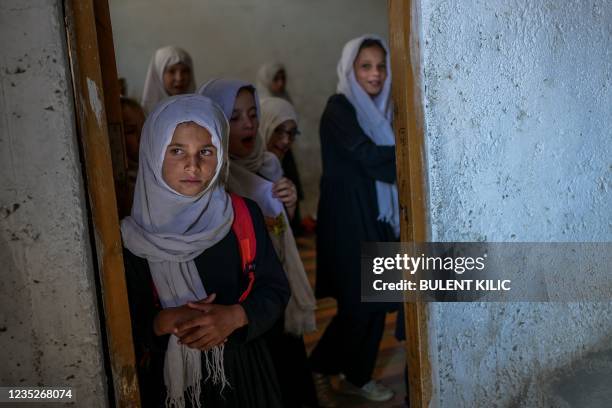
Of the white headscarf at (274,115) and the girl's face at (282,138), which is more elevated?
the white headscarf at (274,115)

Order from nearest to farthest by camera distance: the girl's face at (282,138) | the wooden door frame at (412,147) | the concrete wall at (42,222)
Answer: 1. the concrete wall at (42,222)
2. the wooden door frame at (412,147)
3. the girl's face at (282,138)

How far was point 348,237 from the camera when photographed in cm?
305

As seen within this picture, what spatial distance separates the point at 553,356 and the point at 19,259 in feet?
5.74

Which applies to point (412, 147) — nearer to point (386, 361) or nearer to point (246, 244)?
point (246, 244)

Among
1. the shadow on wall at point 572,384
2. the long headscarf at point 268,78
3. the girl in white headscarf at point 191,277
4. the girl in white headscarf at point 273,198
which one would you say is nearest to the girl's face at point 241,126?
the girl in white headscarf at point 273,198

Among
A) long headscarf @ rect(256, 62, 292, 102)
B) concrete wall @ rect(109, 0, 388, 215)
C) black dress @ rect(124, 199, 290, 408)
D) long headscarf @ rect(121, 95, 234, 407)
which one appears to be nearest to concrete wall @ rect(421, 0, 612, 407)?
black dress @ rect(124, 199, 290, 408)

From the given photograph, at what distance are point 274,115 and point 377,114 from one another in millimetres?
573

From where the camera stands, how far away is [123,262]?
67.7 inches

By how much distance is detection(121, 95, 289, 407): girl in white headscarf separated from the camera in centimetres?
179

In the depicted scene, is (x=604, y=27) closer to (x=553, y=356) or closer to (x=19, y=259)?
Answer: (x=553, y=356)

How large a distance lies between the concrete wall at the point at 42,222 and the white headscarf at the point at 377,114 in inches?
68.0

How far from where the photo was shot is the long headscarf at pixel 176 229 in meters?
1.80

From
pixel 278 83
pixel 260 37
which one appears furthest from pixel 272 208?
pixel 260 37

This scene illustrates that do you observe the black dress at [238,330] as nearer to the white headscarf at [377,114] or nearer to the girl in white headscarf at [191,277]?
the girl in white headscarf at [191,277]
